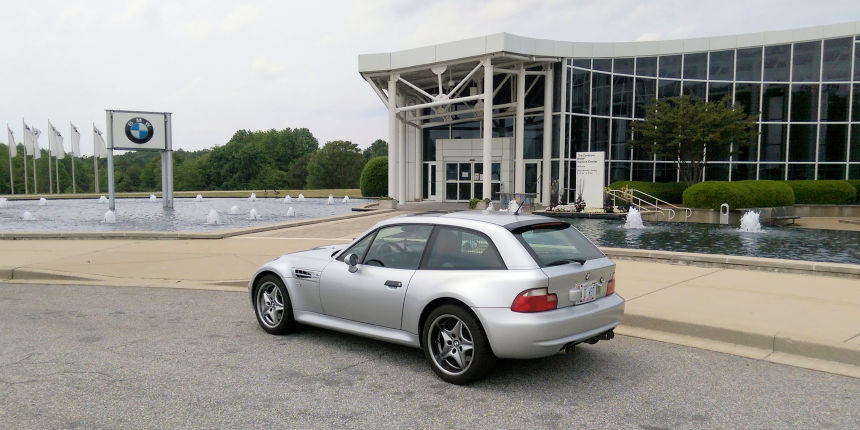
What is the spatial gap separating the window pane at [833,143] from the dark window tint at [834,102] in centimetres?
49

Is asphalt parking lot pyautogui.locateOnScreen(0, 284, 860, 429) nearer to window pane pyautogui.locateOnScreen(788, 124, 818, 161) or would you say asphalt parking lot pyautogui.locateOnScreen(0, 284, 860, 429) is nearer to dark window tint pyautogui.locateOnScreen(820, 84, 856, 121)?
window pane pyautogui.locateOnScreen(788, 124, 818, 161)

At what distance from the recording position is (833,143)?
3278 centimetres

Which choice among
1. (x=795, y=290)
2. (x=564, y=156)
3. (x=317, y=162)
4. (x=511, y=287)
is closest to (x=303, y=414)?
(x=511, y=287)

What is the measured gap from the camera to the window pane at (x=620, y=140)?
3244 centimetres

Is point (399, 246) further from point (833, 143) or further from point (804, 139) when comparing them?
point (833, 143)

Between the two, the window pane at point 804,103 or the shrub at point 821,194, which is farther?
the window pane at point 804,103

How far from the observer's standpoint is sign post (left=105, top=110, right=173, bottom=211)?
30703 mm

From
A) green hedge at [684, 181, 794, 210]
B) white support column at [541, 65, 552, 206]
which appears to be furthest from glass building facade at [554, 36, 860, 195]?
green hedge at [684, 181, 794, 210]

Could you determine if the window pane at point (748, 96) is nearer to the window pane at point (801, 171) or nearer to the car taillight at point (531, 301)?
the window pane at point (801, 171)

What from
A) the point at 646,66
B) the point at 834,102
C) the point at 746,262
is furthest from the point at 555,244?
the point at 834,102

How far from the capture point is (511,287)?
15.5 ft

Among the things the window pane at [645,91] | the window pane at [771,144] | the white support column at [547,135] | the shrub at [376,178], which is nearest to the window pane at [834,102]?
the window pane at [771,144]

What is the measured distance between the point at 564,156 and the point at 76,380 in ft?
93.5

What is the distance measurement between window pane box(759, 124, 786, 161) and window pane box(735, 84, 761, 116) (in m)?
1.20
